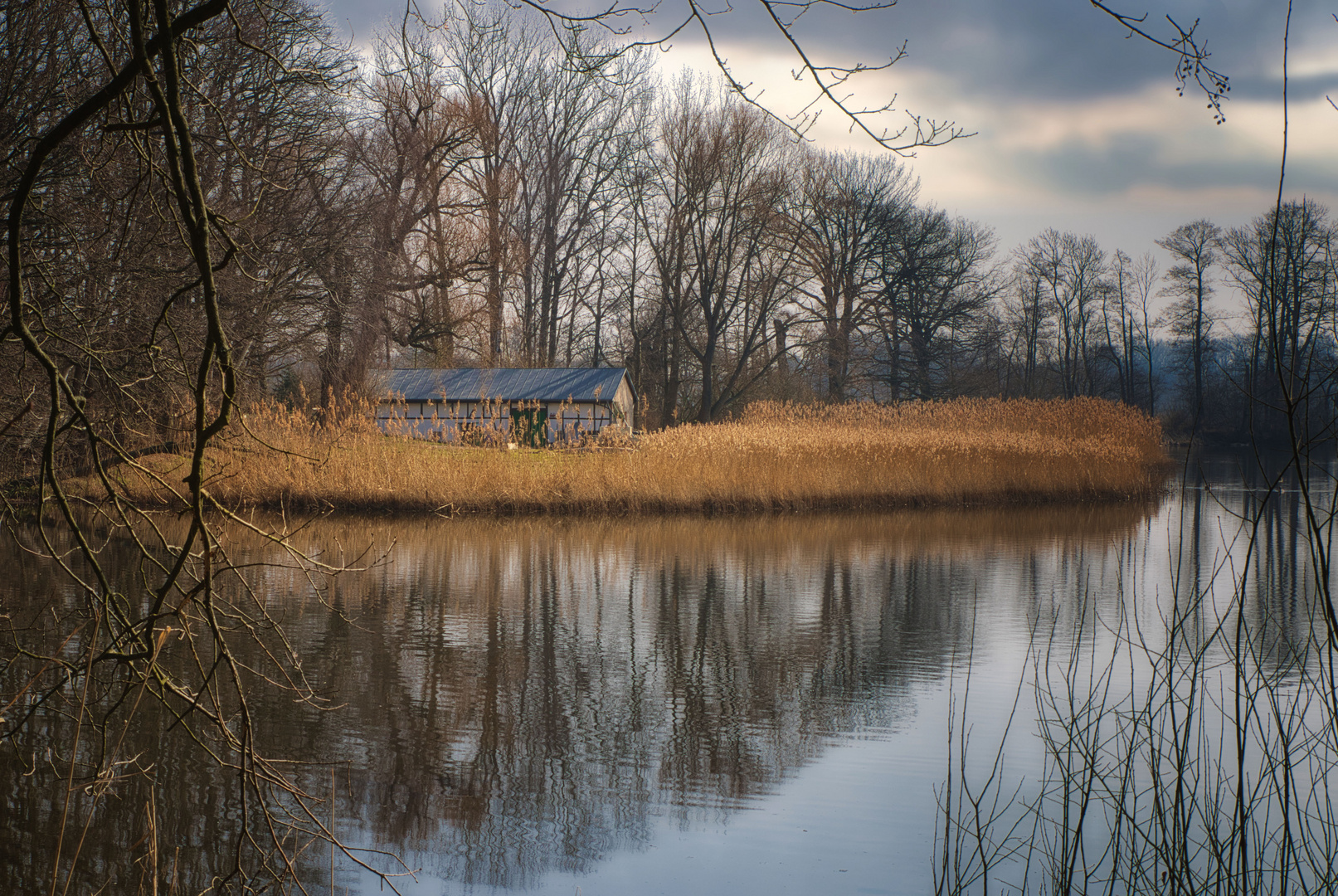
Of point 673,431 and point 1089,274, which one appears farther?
point 1089,274

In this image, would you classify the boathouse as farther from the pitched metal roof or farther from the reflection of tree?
the reflection of tree

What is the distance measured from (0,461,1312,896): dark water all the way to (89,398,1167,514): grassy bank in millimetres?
3559

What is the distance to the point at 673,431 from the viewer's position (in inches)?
723

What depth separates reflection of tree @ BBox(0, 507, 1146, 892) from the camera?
12.8ft

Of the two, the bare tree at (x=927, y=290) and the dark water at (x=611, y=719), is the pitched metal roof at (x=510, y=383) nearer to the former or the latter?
the bare tree at (x=927, y=290)

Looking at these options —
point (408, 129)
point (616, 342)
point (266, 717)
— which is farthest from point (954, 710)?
point (616, 342)

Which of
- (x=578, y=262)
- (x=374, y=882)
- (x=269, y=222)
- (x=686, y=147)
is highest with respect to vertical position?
(x=686, y=147)

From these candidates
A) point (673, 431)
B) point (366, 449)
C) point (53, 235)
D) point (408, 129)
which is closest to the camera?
point (53, 235)

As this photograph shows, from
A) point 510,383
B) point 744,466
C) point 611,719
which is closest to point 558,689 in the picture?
Answer: point 611,719

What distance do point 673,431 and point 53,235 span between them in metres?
12.0

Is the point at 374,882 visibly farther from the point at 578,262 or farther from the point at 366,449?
the point at 578,262

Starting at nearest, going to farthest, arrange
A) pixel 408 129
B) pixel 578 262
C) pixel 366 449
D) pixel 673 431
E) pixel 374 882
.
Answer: pixel 374 882 < pixel 366 449 < pixel 673 431 < pixel 408 129 < pixel 578 262

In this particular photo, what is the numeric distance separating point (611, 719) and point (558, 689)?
0.65 metres

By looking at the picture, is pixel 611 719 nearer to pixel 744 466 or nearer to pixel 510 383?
pixel 744 466
